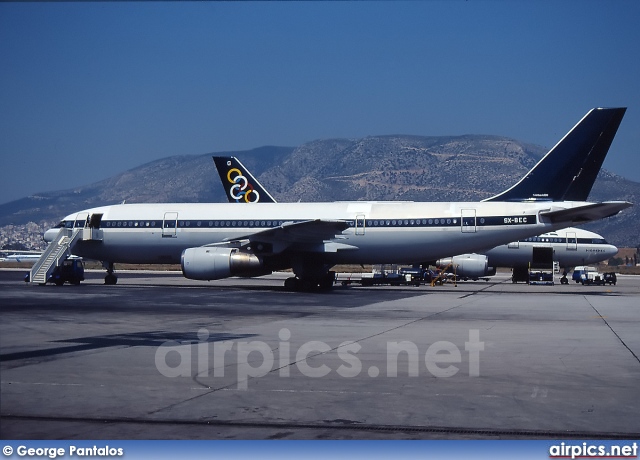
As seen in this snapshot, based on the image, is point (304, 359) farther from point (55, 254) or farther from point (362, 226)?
point (55, 254)

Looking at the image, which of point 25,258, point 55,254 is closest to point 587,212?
point 55,254

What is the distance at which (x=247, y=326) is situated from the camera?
15469 mm

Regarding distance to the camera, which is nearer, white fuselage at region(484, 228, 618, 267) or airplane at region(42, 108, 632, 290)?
airplane at region(42, 108, 632, 290)

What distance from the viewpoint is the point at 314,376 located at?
9266 mm

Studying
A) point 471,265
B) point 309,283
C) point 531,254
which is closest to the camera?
point 309,283

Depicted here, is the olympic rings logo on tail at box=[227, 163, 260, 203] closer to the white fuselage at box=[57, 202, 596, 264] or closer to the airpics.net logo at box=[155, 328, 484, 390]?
the white fuselage at box=[57, 202, 596, 264]

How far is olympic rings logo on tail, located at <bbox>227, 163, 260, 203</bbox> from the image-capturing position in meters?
49.1

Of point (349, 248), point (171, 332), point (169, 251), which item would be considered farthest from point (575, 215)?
point (171, 332)

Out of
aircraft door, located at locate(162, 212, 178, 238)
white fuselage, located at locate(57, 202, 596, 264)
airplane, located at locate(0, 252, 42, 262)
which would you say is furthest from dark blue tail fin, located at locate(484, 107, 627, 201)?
airplane, located at locate(0, 252, 42, 262)

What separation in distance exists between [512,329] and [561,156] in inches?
670

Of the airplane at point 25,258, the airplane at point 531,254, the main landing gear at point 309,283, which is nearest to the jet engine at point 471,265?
the airplane at point 531,254

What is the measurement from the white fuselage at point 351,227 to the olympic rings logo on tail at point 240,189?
15.1 meters

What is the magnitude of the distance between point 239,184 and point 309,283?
20.0 metres

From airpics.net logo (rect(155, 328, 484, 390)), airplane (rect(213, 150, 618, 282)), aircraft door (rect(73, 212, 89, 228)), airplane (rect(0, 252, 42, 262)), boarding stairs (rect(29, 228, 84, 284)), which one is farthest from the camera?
airplane (rect(0, 252, 42, 262))
